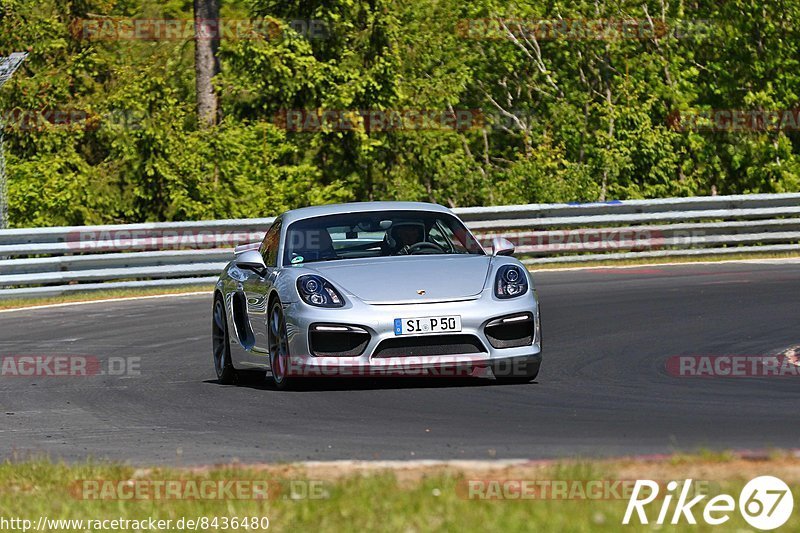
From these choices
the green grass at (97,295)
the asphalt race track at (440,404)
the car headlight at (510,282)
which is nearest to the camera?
the asphalt race track at (440,404)

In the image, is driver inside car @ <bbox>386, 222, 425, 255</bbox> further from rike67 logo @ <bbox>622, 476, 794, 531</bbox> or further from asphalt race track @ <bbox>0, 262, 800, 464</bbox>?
rike67 logo @ <bbox>622, 476, 794, 531</bbox>

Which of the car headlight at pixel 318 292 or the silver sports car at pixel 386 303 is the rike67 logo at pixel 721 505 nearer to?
the silver sports car at pixel 386 303

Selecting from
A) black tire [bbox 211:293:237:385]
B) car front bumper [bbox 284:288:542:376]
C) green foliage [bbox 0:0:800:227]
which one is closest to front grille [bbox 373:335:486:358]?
car front bumper [bbox 284:288:542:376]

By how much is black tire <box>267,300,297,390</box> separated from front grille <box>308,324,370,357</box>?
278 millimetres

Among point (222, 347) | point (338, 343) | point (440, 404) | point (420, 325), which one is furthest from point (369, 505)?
point (222, 347)

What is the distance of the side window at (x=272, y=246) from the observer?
1109cm

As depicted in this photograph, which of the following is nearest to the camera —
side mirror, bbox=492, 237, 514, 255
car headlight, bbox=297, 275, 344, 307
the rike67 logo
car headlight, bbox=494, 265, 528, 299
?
the rike67 logo

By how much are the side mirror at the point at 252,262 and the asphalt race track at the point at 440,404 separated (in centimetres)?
86

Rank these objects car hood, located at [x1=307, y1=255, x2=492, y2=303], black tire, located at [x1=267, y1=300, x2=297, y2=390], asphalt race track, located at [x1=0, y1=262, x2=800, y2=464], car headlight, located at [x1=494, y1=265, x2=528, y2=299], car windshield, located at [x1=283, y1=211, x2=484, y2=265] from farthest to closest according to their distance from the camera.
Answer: car windshield, located at [x1=283, y1=211, x2=484, y2=265] < black tire, located at [x1=267, y1=300, x2=297, y2=390] < car headlight, located at [x1=494, y1=265, x2=528, y2=299] < car hood, located at [x1=307, y1=255, x2=492, y2=303] < asphalt race track, located at [x1=0, y1=262, x2=800, y2=464]

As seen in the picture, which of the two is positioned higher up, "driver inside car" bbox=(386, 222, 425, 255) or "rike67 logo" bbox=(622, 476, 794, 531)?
"rike67 logo" bbox=(622, 476, 794, 531)

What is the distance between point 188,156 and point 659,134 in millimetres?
9264

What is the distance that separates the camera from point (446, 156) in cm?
2981

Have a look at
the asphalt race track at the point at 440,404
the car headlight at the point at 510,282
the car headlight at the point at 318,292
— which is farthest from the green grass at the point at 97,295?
the car headlight at the point at 510,282

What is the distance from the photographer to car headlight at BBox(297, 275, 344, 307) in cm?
985
